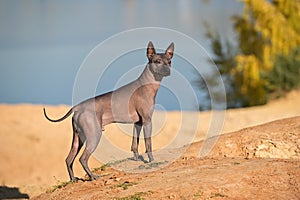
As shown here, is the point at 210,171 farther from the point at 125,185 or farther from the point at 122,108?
the point at 122,108

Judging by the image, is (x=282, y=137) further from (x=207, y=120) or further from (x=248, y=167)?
(x=207, y=120)

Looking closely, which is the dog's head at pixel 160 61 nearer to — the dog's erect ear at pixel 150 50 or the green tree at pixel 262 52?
the dog's erect ear at pixel 150 50

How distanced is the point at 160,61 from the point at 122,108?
2.84 feet

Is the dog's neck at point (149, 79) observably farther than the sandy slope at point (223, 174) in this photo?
Yes

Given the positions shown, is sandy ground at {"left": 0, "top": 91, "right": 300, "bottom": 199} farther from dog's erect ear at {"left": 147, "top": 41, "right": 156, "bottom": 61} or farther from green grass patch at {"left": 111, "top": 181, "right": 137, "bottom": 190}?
dog's erect ear at {"left": 147, "top": 41, "right": 156, "bottom": 61}

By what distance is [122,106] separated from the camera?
8.40 metres

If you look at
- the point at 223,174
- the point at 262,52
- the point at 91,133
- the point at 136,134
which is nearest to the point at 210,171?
the point at 223,174

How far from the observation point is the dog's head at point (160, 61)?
8.23m

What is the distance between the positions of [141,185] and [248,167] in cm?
138

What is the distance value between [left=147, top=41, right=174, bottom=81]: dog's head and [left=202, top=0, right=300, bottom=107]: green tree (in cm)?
1670

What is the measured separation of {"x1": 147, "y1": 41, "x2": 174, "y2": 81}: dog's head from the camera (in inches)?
324

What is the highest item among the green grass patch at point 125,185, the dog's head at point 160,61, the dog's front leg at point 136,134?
the dog's head at point 160,61

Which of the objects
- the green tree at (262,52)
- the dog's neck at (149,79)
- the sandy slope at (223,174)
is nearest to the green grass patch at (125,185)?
the sandy slope at (223,174)

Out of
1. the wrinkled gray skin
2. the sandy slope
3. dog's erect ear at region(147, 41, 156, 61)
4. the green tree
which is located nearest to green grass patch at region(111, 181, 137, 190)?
the sandy slope
